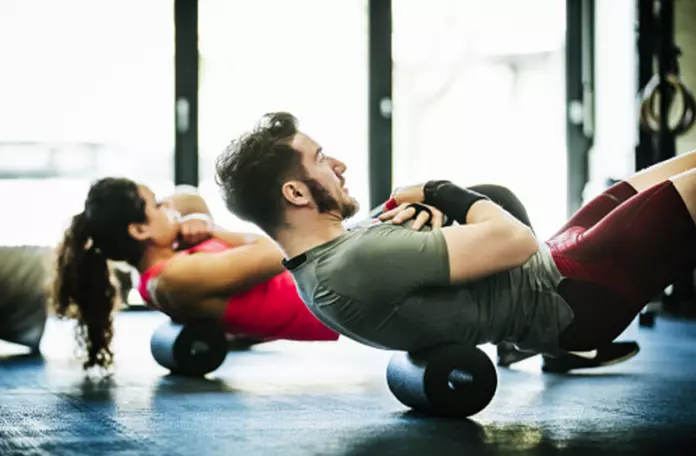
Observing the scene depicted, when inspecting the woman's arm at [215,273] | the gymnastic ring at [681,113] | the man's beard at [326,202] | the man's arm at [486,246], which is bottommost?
the woman's arm at [215,273]

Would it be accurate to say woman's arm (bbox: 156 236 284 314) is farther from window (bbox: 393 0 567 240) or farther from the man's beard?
window (bbox: 393 0 567 240)

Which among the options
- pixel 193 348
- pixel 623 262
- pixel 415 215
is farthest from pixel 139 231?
pixel 623 262

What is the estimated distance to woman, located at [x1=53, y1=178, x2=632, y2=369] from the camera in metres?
2.68

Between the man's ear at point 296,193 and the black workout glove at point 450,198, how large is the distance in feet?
0.88

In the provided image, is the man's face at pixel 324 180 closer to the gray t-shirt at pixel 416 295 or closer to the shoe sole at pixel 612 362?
the gray t-shirt at pixel 416 295

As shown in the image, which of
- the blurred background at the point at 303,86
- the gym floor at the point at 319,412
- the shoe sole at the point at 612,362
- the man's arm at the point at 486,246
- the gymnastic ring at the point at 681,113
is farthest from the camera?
the blurred background at the point at 303,86

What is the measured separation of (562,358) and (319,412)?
945mm

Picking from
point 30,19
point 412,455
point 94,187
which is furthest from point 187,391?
point 30,19

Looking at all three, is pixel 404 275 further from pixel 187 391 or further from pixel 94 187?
pixel 94 187

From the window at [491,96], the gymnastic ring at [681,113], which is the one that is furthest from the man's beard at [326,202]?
the window at [491,96]

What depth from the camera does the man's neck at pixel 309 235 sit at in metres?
1.89

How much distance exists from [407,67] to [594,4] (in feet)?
4.13

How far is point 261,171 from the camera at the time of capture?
187 centimetres

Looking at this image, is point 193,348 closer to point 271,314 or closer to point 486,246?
point 271,314
